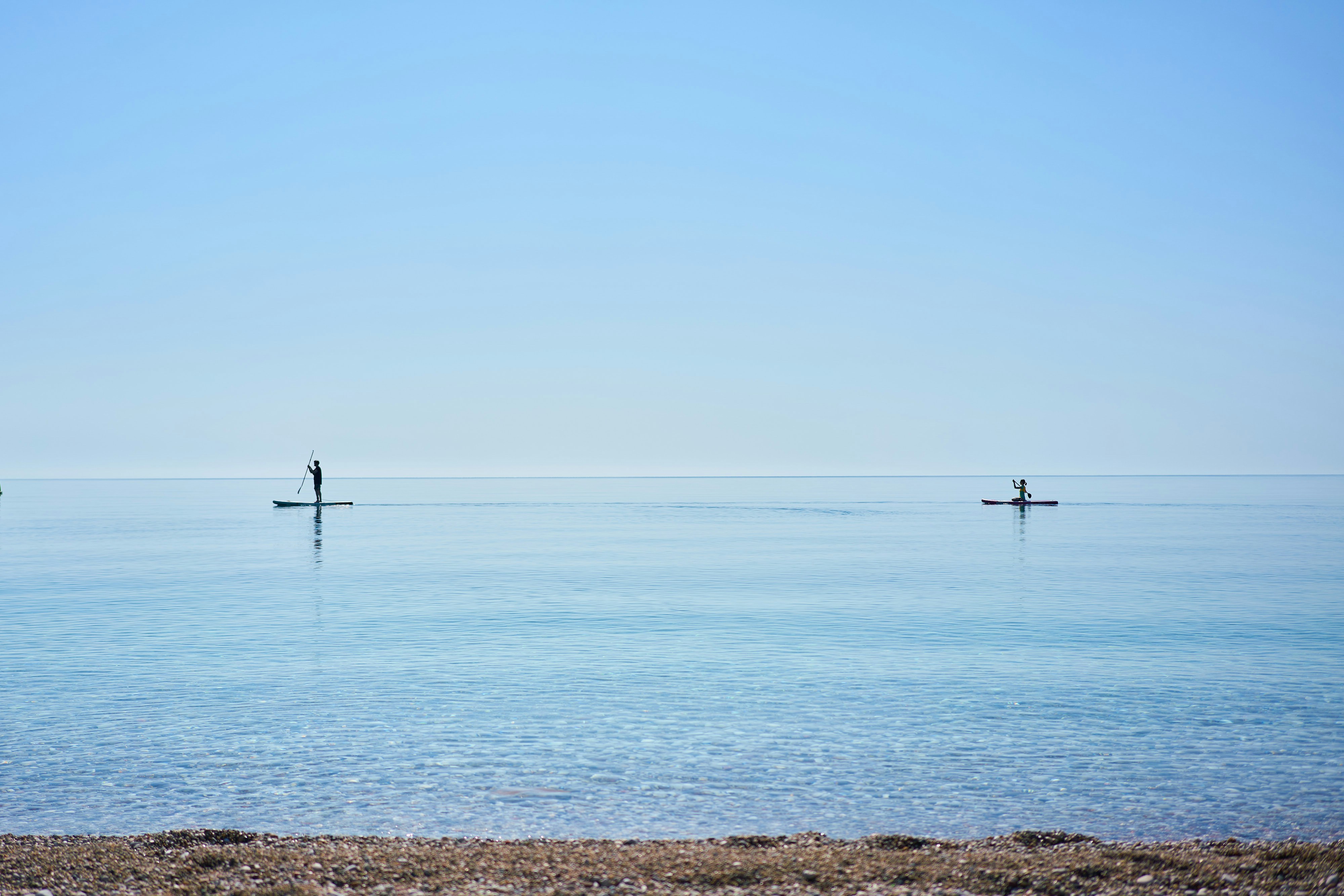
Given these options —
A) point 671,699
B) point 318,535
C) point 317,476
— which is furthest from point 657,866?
point 317,476

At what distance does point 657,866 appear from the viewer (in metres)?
8.36

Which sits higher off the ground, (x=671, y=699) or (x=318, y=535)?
(x=671, y=699)

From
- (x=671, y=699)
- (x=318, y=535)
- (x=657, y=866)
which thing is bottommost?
(x=318, y=535)

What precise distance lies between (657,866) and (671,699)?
7.11m

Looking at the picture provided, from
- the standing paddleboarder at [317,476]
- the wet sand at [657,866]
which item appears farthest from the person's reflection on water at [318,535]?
the wet sand at [657,866]

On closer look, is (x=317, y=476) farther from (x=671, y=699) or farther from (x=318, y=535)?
(x=671, y=699)

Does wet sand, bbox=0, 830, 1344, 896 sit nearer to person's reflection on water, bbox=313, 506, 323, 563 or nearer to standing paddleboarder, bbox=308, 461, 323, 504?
person's reflection on water, bbox=313, 506, 323, 563

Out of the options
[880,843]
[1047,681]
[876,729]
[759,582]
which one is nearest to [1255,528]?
[759,582]

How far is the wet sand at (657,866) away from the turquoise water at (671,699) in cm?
72

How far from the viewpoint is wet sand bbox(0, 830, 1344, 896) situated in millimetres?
7883

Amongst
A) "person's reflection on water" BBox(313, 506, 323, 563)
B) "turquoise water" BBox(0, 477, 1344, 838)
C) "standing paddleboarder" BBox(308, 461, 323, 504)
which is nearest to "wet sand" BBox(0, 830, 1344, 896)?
"turquoise water" BBox(0, 477, 1344, 838)

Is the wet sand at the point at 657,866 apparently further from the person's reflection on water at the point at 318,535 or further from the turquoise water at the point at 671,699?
the person's reflection on water at the point at 318,535

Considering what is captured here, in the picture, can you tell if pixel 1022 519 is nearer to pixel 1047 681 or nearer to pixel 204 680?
pixel 1047 681

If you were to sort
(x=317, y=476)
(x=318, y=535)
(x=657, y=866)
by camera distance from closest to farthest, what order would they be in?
(x=657, y=866) < (x=318, y=535) < (x=317, y=476)
